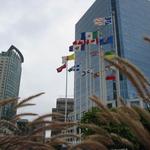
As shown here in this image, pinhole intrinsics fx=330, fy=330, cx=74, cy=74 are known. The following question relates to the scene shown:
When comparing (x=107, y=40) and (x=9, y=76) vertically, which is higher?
(x=9, y=76)

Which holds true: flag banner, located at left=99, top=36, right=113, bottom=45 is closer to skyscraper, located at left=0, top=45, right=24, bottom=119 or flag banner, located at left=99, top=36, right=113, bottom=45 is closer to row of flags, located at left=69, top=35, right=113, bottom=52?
row of flags, located at left=69, top=35, right=113, bottom=52

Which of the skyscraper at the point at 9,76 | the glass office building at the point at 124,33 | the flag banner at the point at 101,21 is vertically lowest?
the flag banner at the point at 101,21

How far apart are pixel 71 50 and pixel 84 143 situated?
4357 centimetres

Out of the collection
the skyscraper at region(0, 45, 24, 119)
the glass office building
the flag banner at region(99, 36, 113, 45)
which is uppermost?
the glass office building

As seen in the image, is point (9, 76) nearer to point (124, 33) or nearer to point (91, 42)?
point (124, 33)

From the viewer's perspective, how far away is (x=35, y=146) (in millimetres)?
14812

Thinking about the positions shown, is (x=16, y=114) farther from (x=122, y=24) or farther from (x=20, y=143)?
(x=122, y=24)

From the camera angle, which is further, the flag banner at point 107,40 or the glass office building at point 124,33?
the glass office building at point 124,33

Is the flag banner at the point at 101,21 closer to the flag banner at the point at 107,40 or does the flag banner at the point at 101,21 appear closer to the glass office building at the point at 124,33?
the flag banner at the point at 107,40

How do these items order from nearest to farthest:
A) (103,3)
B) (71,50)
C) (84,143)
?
(84,143)
(71,50)
(103,3)

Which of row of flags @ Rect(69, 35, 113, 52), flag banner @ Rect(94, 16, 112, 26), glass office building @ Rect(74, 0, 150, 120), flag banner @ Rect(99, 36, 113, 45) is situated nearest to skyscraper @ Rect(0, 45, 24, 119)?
glass office building @ Rect(74, 0, 150, 120)

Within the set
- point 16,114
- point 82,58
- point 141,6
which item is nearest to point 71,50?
point 16,114

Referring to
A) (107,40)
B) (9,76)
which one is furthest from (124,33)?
(107,40)

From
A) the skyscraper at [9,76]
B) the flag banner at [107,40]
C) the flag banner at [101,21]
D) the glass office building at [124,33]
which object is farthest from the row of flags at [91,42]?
the glass office building at [124,33]
